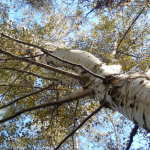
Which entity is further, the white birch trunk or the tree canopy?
the tree canopy

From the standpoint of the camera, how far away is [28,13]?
8336 millimetres

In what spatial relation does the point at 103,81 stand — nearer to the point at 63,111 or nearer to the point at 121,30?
→ the point at 63,111

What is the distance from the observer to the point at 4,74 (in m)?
6.05

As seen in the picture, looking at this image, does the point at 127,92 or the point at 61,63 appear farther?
the point at 61,63

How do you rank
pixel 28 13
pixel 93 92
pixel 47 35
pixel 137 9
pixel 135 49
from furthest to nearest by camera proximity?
pixel 28 13 → pixel 47 35 → pixel 137 9 → pixel 135 49 → pixel 93 92

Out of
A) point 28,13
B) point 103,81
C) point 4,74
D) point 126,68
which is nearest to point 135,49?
point 126,68

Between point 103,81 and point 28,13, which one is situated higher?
point 103,81

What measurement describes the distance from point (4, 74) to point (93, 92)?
3409 millimetres

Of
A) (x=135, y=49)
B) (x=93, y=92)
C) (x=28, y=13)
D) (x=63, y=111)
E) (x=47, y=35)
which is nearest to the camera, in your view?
(x=93, y=92)

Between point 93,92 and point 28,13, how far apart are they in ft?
19.0

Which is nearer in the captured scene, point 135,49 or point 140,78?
point 140,78

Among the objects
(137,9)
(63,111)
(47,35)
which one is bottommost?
(63,111)

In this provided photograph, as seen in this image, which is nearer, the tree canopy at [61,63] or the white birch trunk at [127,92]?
the white birch trunk at [127,92]

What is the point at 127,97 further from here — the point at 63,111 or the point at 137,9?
the point at 137,9
